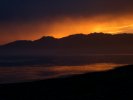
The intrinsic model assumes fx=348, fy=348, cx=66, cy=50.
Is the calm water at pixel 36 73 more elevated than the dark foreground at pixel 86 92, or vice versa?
the calm water at pixel 36 73

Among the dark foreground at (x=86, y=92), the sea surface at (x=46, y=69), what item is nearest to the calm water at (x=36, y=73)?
the sea surface at (x=46, y=69)

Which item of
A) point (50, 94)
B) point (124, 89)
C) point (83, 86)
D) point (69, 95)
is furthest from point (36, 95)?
point (124, 89)

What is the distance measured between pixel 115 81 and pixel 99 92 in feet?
16.3

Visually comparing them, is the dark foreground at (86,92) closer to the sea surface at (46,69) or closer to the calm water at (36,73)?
the sea surface at (46,69)

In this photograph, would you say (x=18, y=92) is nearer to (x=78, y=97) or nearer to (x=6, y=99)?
(x=6, y=99)

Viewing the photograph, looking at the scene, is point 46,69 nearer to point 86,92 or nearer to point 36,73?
point 36,73

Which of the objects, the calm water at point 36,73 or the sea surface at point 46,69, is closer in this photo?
the calm water at point 36,73

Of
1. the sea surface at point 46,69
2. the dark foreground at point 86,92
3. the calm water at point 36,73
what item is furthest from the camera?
the sea surface at point 46,69

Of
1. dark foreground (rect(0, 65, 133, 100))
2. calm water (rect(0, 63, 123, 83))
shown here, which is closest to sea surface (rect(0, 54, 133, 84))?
calm water (rect(0, 63, 123, 83))

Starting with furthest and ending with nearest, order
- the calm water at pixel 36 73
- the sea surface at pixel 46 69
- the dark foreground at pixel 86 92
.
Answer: the sea surface at pixel 46 69
the calm water at pixel 36 73
the dark foreground at pixel 86 92

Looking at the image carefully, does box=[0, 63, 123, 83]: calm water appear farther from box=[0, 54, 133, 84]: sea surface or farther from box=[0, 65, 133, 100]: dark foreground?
box=[0, 65, 133, 100]: dark foreground

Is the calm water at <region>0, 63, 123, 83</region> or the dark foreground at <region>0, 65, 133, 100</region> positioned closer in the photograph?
the dark foreground at <region>0, 65, 133, 100</region>

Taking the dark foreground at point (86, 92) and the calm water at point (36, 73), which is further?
the calm water at point (36, 73)

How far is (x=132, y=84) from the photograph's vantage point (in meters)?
24.3
